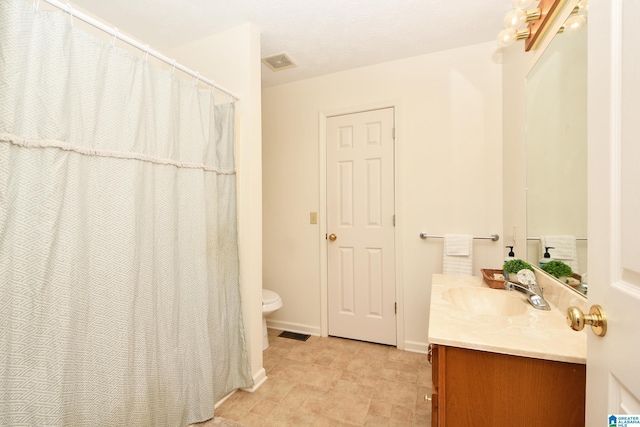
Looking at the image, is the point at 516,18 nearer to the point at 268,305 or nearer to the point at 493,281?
the point at 493,281

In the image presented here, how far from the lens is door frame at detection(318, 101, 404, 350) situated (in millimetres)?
2344

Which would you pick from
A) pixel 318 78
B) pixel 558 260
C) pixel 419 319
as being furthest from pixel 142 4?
pixel 419 319

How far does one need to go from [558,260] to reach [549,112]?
68 centimetres

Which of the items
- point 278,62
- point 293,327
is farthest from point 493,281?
point 278,62

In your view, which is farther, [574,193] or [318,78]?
[318,78]

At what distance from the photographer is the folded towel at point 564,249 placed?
1.13 m

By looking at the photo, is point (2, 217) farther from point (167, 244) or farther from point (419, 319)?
point (419, 319)

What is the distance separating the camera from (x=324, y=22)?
6.21 ft

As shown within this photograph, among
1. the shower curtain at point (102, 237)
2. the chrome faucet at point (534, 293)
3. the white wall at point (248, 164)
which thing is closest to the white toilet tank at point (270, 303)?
the white wall at point (248, 164)

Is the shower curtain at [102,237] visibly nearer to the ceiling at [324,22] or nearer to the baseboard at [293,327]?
the ceiling at [324,22]

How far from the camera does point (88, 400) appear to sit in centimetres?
109

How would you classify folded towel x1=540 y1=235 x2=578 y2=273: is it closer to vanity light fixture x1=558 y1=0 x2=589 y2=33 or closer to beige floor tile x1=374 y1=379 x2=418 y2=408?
vanity light fixture x1=558 y1=0 x2=589 y2=33

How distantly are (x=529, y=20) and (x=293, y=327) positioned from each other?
2777mm

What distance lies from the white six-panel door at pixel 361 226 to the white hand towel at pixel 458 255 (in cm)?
43
